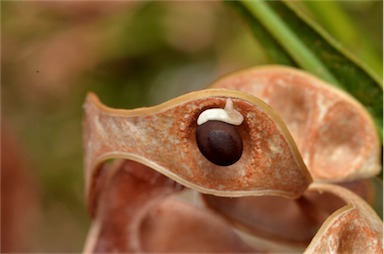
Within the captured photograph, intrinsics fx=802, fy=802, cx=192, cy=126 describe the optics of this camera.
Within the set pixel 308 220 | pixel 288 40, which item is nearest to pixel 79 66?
pixel 288 40

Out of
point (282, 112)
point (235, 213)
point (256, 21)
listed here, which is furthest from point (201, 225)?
point (256, 21)

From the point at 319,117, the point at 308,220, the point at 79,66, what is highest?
the point at 319,117

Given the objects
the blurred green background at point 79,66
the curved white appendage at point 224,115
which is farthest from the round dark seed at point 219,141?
the blurred green background at point 79,66

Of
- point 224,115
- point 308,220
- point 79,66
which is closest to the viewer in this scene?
point 224,115

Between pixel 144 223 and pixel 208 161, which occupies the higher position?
pixel 208 161

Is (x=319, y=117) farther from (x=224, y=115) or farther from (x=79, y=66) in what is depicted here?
(x=79, y=66)

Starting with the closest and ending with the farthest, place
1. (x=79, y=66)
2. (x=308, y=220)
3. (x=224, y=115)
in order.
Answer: (x=224, y=115)
(x=308, y=220)
(x=79, y=66)

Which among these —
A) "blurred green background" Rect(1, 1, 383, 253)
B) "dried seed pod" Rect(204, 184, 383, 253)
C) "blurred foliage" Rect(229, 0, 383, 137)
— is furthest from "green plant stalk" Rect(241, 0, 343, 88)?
"blurred green background" Rect(1, 1, 383, 253)
